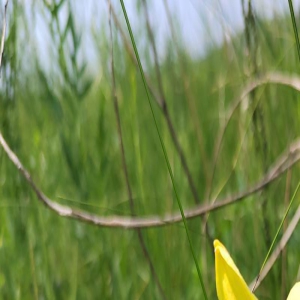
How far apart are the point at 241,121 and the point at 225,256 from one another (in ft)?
2.47

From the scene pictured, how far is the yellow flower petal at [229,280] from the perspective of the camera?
28 centimetres

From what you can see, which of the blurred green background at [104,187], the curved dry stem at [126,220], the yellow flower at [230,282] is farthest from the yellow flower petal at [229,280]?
the blurred green background at [104,187]

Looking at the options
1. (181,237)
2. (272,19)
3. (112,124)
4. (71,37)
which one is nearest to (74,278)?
(181,237)

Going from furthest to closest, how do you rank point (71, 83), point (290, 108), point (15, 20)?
point (290, 108)
point (71, 83)
point (15, 20)

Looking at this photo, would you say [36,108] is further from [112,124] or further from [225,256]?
[225,256]

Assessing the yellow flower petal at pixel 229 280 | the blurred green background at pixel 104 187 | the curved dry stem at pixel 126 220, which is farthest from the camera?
the blurred green background at pixel 104 187

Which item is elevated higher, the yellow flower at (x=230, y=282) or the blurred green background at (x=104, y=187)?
the yellow flower at (x=230, y=282)

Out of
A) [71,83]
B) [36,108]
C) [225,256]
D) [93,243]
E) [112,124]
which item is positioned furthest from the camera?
[112,124]

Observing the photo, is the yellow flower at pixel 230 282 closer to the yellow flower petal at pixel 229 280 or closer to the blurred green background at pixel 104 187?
the yellow flower petal at pixel 229 280

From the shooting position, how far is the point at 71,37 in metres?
0.78

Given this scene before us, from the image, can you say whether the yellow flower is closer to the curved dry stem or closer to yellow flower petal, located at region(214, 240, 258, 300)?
yellow flower petal, located at region(214, 240, 258, 300)

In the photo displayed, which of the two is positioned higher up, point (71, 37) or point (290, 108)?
point (71, 37)

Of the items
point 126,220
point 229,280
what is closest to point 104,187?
point 126,220

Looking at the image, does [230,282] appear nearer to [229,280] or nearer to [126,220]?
[229,280]
